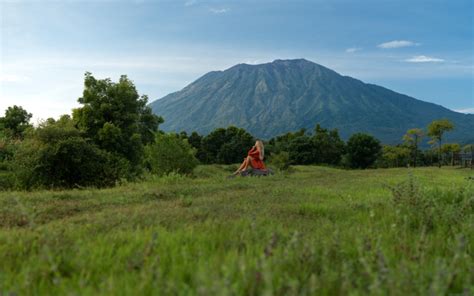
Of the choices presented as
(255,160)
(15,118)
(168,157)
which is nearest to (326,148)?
(15,118)

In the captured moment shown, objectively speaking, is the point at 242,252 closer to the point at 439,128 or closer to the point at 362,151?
the point at 439,128

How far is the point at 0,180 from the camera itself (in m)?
16.0

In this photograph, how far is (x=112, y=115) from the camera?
85.8ft

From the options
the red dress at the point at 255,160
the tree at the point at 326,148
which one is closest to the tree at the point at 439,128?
the tree at the point at 326,148

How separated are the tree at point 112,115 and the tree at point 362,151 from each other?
51494mm

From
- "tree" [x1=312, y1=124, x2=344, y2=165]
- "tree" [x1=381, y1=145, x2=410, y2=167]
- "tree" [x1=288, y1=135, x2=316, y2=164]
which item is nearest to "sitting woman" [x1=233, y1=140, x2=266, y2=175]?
"tree" [x1=288, y1=135, x2=316, y2=164]

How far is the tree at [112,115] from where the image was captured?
2499 cm

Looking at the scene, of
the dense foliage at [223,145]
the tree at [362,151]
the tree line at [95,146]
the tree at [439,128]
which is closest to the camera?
the tree line at [95,146]

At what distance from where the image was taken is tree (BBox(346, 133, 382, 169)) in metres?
69.6

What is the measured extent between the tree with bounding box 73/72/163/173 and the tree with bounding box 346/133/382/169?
169ft

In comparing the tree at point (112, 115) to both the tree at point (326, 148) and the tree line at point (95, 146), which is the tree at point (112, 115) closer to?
the tree line at point (95, 146)

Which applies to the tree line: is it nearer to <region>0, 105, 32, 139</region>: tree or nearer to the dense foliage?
<region>0, 105, 32, 139</region>: tree

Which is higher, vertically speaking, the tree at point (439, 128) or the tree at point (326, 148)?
the tree at point (439, 128)

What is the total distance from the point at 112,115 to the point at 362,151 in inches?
2123
